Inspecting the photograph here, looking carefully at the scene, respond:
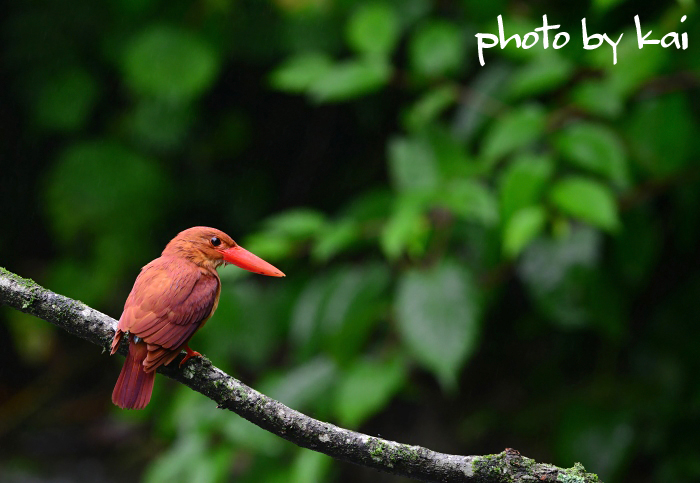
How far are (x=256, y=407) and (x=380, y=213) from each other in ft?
7.31

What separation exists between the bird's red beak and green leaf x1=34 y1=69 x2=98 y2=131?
11.1ft

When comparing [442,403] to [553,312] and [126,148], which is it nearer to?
[553,312]

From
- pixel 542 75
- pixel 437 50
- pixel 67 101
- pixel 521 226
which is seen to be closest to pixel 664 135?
pixel 542 75

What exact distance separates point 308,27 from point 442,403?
2086 millimetres

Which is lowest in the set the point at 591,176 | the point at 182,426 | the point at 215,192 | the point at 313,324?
the point at 182,426

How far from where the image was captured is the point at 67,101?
3.85 metres

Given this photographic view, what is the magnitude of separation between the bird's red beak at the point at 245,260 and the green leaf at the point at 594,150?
1.98m

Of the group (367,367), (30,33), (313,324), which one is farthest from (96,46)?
(367,367)

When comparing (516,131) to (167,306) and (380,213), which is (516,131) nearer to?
(380,213)

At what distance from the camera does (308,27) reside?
359 centimetres

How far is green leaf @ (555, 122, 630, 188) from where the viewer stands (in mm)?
2463

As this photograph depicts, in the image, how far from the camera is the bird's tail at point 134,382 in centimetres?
59

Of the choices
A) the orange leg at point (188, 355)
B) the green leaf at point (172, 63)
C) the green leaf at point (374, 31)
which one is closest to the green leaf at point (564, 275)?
the green leaf at point (374, 31)

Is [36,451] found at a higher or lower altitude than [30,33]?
lower
